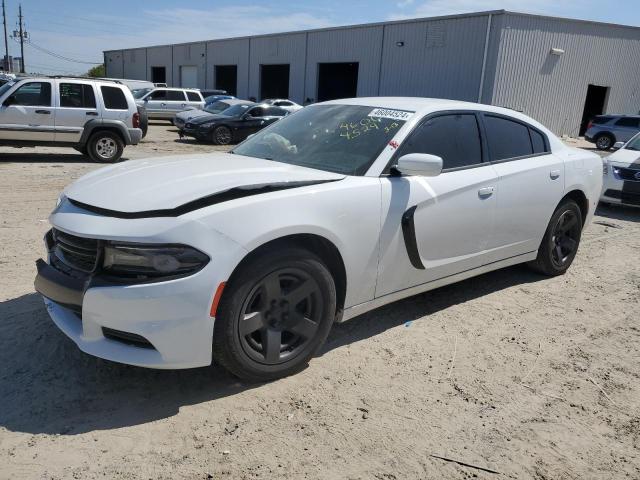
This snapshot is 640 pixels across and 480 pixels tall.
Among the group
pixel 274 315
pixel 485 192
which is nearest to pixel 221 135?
pixel 485 192

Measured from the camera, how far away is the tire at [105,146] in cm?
1206

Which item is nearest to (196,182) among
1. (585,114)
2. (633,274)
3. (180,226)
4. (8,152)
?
(180,226)

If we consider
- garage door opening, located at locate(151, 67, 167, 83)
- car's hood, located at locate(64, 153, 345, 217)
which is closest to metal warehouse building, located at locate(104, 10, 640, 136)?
garage door opening, located at locate(151, 67, 167, 83)

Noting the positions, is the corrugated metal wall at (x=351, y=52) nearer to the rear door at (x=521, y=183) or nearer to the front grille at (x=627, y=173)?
the front grille at (x=627, y=173)

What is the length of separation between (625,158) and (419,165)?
24.7 feet

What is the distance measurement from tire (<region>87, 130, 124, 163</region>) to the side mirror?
10.2m

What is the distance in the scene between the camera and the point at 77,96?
1191 centimetres

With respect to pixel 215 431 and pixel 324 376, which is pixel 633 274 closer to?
pixel 324 376

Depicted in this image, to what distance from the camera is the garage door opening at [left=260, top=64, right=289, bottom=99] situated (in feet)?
132

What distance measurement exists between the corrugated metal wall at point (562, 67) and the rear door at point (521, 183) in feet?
71.1

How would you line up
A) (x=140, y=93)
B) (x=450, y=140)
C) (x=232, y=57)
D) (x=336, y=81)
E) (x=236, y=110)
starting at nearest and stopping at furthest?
(x=450, y=140) → (x=236, y=110) → (x=140, y=93) → (x=336, y=81) → (x=232, y=57)

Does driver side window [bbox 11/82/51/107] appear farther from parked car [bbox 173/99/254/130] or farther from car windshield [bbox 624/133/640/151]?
car windshield [bbox 624/133/640/151]

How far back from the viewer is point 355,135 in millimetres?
3928

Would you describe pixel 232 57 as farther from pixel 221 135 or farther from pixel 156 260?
pixel 156 260
